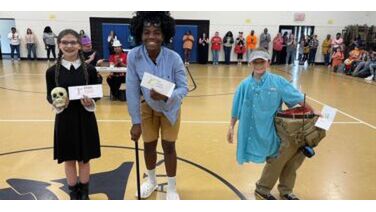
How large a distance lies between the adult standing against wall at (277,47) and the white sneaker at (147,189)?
14.0 meters

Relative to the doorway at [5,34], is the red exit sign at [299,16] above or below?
above

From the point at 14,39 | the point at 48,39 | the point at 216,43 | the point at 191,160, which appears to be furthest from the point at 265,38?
the point at 191,160

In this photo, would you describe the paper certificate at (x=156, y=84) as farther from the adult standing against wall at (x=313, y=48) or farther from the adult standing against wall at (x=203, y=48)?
the adult standing against wall at (x=313, y=48)

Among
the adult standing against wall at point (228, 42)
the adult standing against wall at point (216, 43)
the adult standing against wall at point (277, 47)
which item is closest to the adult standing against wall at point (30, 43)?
the adult standing against wall at point (216, 43)

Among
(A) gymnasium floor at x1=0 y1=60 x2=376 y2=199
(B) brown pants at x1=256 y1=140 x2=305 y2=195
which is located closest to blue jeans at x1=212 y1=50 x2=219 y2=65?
(A) gymnasium floor at x1=0 y1=60 x2=376 y2=199

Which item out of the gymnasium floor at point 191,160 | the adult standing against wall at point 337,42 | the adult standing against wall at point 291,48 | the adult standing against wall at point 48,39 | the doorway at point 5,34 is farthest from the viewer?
the doorway at point 5,34

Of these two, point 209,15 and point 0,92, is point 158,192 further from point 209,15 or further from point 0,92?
point 209,15

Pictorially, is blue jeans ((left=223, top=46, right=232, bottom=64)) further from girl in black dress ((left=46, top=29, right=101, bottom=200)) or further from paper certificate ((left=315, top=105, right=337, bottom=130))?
girl in black dress ((left=46, top=29, right=101, bottom=200))

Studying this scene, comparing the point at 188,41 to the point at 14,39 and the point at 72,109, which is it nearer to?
the point at 14,39

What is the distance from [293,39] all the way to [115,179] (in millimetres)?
14230

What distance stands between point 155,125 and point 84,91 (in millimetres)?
627

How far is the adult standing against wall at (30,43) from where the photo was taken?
15133 mm

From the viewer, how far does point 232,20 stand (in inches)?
625

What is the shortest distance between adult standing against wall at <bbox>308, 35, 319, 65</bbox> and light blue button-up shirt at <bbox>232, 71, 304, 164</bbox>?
14.4 metres
